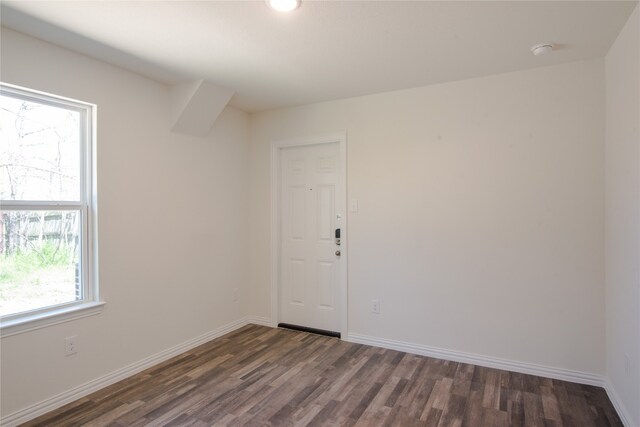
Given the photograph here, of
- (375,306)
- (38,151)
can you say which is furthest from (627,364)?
(38,151)

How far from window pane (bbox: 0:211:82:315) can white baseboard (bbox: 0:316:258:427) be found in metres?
0.60

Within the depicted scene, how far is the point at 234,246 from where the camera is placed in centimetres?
396

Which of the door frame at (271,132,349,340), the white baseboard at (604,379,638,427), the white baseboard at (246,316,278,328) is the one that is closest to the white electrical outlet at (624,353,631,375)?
the white baseboard at (604,379,638,427)

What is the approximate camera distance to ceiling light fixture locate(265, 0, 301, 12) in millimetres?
1885

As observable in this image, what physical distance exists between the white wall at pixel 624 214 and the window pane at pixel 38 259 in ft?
11.6

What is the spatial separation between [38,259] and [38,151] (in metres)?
0.71

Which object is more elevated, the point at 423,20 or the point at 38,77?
the point at 423,20

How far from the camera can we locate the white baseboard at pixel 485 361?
269cm

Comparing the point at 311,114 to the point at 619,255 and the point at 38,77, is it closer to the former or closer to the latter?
the point at 38,77

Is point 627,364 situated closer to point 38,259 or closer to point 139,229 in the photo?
point 139,229

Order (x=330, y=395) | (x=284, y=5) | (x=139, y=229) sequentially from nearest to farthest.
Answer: (x=284, y=5)
(x=330, y=395)
(x=139, y=229)

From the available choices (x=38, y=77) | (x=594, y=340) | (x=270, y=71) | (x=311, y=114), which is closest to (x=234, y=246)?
(x=311, y=114)

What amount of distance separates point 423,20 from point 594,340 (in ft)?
8.35

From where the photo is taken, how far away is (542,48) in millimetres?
2426
